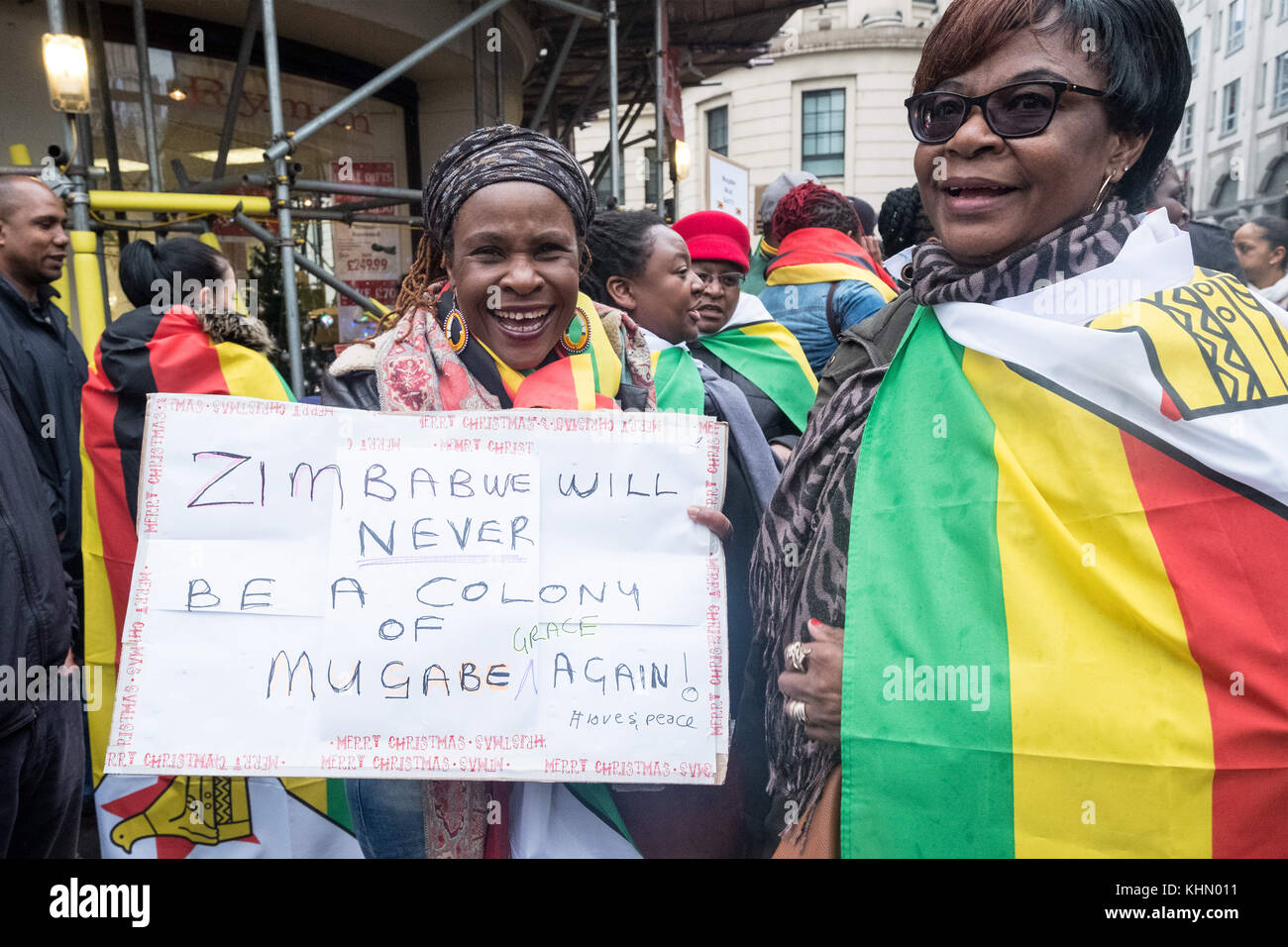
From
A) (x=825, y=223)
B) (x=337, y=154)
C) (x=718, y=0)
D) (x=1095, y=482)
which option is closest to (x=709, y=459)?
(x=1095, y=482)

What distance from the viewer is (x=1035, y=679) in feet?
4.09

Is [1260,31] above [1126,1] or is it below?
above

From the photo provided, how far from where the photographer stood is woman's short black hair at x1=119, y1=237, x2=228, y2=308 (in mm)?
3336

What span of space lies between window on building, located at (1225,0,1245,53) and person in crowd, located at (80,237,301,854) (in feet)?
100

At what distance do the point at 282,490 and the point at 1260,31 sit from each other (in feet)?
101

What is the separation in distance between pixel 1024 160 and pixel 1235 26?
3123cm

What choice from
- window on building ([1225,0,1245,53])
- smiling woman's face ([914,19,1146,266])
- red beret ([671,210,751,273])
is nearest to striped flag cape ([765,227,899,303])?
red beret ([671,210,751,273])

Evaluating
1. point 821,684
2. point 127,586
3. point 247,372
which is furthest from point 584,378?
point 127,586

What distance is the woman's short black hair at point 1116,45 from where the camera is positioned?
1.31 meters

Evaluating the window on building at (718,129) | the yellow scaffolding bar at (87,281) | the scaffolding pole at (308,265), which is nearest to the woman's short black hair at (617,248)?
the scaffolding pole at (308,265)

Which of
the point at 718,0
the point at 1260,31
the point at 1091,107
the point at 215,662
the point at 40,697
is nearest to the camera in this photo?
the point at 1091,107

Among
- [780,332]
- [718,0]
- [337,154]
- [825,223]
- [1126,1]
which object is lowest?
[780,332]

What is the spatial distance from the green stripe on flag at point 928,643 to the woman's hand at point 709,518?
0.23 metres

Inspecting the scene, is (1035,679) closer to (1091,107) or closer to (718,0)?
(1091,107)
